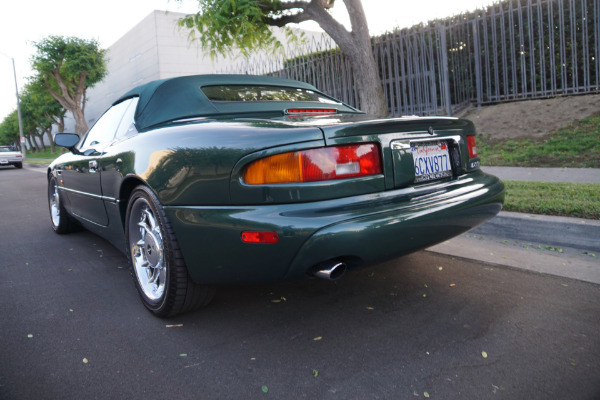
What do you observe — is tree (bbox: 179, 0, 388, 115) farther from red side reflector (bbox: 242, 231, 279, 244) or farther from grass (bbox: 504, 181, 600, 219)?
red side reflector (bbox: 242, 231, 279, 244)

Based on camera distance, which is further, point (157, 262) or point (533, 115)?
point (533, 115)

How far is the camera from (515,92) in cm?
939

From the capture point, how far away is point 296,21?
9.84 metres

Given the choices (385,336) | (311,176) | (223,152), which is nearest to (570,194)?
(385,336)

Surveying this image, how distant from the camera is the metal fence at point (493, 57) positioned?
8.65 m

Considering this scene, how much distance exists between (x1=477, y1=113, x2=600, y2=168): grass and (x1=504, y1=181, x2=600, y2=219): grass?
1.82 m

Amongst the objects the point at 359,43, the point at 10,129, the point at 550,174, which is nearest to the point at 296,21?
the point at 359,43

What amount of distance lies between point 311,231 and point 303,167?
308 mm

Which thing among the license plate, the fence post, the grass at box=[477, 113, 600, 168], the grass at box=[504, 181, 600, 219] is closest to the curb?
the grass at box=[504, 181, 600, 219]

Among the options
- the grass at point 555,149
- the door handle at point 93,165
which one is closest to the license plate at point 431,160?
the door handle at point 93,165

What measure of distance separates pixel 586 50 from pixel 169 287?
362 inches

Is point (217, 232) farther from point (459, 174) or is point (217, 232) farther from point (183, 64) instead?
point (183, 64)

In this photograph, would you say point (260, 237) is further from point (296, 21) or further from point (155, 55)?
point (155, 55)

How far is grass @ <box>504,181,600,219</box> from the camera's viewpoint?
3746 mm
